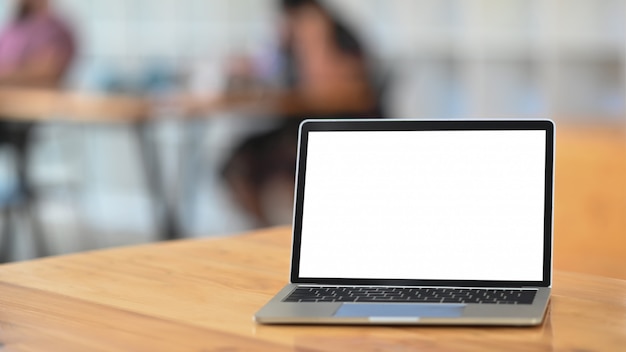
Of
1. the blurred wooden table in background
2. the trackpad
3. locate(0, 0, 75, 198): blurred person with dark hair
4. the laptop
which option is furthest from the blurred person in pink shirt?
the trackpad

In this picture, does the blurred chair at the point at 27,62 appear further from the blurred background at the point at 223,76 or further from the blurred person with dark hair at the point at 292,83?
the blurred person with dark hair at the point at 292,83

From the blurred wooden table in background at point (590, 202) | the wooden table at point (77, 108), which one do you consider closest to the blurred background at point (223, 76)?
the wooden table at point (77, 108)

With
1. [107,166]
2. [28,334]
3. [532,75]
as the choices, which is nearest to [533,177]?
[28,334]

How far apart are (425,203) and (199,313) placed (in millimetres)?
211

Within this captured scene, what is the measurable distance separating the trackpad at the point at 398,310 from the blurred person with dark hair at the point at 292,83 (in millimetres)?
3322

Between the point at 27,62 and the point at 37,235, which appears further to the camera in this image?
the point at 37,235

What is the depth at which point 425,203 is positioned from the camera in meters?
0.90

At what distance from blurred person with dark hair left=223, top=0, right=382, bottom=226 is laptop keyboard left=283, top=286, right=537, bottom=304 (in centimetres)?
326

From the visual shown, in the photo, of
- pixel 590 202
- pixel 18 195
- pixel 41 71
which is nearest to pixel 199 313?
pixel 590 202

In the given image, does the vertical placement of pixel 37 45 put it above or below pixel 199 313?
above

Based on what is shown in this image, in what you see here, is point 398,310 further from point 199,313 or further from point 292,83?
point 292,83

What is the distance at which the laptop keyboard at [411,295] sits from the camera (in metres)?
0.82

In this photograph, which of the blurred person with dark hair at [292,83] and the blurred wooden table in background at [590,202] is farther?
the blurred person with dark hair at [292,83]

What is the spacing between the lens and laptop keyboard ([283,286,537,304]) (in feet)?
2.69
